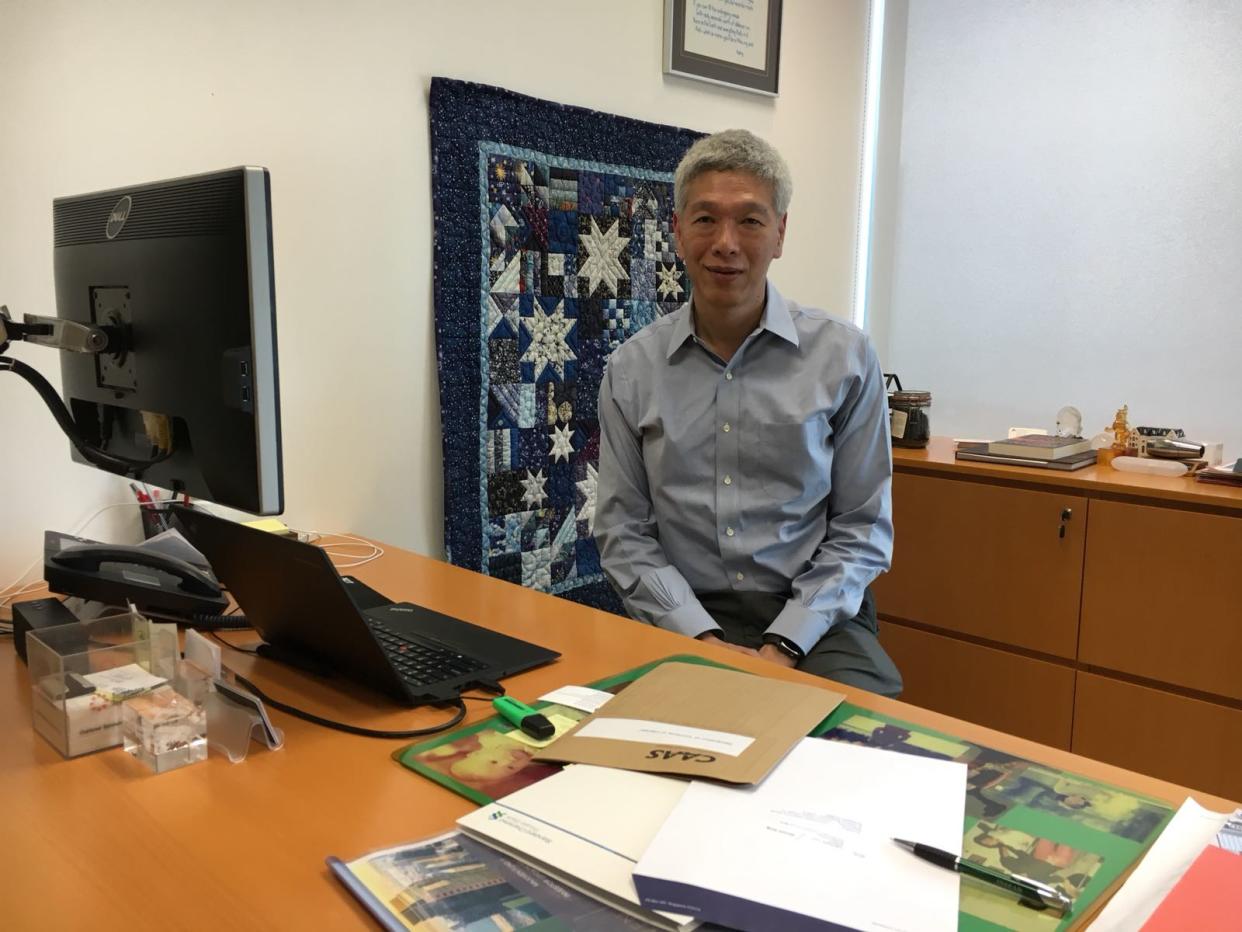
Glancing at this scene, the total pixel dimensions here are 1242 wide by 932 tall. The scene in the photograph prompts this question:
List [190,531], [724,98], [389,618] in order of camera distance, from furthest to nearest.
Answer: [724,98] → [389,618] → [190,531]

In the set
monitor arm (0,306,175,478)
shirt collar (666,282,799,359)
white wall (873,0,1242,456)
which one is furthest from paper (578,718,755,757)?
white wall (873,0,1242,456)

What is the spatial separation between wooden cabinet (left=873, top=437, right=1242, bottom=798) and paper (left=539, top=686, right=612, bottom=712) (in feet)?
5.49

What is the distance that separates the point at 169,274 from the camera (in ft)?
3.37

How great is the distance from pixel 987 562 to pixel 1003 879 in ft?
6.27

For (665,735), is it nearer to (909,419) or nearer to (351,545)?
(351,545)

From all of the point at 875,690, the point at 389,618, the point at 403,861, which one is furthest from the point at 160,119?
the point at 875,690

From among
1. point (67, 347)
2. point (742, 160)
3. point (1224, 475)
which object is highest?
point (742, 160)

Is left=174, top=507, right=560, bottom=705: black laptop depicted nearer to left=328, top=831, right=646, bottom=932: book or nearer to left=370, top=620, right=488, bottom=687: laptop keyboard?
left=370, top=620, right=488, bottom=687: laptop keyboard

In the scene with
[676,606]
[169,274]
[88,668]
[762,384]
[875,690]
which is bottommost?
[875,690]

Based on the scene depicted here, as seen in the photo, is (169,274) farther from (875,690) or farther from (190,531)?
(875,690)

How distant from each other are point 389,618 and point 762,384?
0.81 meters

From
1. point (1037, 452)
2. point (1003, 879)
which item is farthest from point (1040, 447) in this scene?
point (1003, 879)

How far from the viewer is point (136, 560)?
1.27m

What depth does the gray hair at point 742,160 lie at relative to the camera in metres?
1.68
